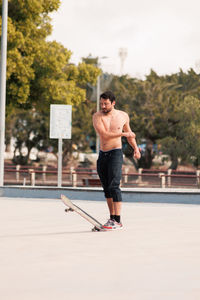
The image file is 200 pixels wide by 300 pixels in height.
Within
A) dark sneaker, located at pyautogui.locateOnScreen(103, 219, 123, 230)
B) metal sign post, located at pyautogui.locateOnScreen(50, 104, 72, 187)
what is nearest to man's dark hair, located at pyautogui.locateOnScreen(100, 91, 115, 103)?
dark sneaker, located at pyautogui.locateOnScreen(103, 219, 123, 230)

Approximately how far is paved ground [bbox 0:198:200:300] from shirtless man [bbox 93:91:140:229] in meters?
0.63

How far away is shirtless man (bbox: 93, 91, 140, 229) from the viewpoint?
10.6 metres

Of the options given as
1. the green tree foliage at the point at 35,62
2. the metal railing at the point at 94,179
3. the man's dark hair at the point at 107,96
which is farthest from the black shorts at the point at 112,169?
the green tree foliage at the point at 35,62

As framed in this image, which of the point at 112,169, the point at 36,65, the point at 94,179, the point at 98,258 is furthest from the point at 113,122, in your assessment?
the point at 36,65

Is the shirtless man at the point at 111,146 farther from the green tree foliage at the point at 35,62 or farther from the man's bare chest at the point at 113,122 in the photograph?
the green tree foliage at the point at 35,62

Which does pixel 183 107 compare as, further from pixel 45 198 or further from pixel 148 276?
pixel 148 276

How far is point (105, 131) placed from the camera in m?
10.6

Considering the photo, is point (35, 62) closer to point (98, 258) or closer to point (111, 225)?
point (111, 225)

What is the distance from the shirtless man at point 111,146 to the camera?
10.6m

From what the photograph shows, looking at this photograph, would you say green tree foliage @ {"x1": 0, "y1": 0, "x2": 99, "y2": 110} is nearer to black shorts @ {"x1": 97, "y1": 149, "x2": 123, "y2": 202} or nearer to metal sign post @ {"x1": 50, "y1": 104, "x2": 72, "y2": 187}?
metal sign post @ {"x1": 50, "y1": 104, "x2": 72, "y2": 187}

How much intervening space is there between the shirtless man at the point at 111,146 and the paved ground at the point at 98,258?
629 millimetres

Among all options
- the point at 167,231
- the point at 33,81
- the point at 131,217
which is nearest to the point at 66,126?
the point at 131,217

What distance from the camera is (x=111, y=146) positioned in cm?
1070

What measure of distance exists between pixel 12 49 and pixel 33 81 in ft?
6.50
